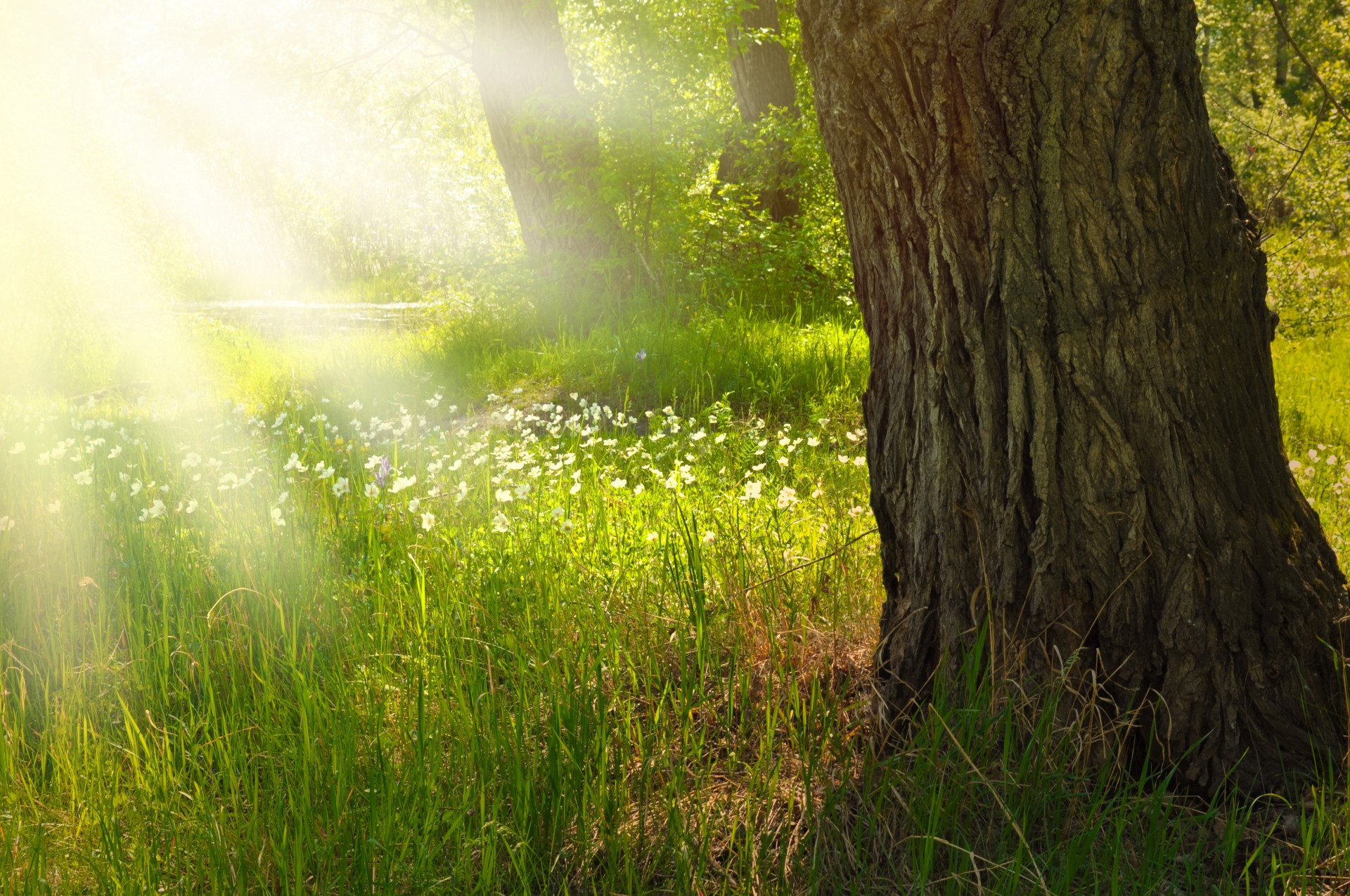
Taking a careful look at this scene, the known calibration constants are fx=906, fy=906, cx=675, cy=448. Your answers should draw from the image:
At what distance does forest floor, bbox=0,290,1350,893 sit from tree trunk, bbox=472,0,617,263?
3.62 m

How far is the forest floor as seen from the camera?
180 cm

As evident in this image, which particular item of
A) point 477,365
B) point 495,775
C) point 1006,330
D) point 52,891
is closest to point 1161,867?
point 1006,330

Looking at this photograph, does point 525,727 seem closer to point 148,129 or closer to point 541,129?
point 541,129

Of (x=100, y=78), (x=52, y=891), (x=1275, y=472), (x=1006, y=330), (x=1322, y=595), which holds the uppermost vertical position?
(x=100, y=78)

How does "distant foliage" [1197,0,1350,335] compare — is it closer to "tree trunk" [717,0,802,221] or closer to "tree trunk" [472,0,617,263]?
"tree trunk" [717,0,802,221]

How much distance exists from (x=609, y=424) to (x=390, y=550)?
234 cm

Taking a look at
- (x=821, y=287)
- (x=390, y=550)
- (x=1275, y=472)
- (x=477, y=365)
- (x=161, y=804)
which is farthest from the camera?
(x=821, y=287)

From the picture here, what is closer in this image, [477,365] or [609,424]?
[609,424]

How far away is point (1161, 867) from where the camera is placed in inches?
69.2

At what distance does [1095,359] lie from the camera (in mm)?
1943

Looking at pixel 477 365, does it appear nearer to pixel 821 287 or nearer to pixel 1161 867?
pixel 821 287

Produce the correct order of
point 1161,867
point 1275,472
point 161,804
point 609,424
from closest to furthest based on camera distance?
point 1161,867, point 161,804, point 1275,472, point 609,424

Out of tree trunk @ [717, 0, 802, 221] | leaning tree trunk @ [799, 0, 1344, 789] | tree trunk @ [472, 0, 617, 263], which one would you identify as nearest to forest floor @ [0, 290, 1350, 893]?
leaning tree trunk @ [799, 0, 1344, 789]

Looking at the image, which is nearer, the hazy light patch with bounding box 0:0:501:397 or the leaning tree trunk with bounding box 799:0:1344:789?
the leaning tree trunk with bounding box 799:0:1344:789
